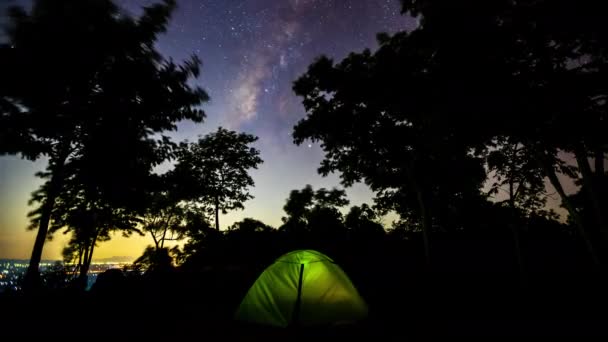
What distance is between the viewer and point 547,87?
23.4 ft

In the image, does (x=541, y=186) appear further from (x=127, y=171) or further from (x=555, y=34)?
(x=127, y=171)

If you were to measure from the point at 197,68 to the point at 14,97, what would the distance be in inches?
172

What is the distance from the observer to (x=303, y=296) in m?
5.70

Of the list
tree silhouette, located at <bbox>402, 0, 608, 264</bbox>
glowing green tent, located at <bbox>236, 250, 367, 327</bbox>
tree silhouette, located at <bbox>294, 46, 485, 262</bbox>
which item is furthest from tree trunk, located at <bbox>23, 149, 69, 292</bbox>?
tree silhouette, located at <bbox>402, 0, 608, 264</bbox>

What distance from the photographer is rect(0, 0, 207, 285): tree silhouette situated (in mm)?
5766

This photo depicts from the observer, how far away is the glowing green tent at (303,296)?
5570 mm

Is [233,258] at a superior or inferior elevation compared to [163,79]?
inferior

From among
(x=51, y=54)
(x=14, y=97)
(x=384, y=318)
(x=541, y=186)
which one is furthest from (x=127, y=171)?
(x=541, y=186)

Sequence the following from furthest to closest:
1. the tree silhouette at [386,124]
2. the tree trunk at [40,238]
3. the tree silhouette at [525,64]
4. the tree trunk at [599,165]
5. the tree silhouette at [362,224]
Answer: the tree silhouette at [362,224] < the tree silhouette at [386,124] < the tree trunk at [599,165] < the tree trunk at [40,238] < the tree silhouette at [525,64]

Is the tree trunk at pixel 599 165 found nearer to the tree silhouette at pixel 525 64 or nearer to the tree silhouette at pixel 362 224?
the tree silhouette at pixel 525 64

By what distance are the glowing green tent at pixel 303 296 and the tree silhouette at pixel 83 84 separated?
20.1 ft

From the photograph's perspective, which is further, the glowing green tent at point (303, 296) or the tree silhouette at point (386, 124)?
the tree silhouette at point (386, 124)

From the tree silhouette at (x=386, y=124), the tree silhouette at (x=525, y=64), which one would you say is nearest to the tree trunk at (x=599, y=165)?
the tree silhouette at (x=525, y=64)

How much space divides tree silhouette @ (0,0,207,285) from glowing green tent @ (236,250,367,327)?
612 centimetres
